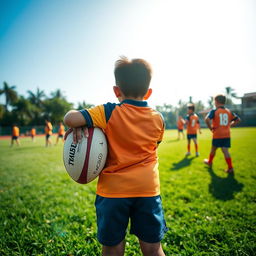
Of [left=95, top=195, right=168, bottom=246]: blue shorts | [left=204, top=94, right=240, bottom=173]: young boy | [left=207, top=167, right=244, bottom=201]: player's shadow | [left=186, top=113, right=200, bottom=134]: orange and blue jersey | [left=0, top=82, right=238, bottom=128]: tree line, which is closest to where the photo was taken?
[left=95, top=195, right=168, bottom=246]: blue shorts

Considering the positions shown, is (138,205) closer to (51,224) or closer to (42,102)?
(51,224)

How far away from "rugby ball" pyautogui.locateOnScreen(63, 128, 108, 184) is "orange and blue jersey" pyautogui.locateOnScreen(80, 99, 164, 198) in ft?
0.23

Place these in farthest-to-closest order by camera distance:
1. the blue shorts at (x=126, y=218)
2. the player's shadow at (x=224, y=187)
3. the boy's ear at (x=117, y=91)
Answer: the player's shadow at (x=224, y=187), the boy's ear at (x=117, y=91), the blue shorts at (x=126, y=218)

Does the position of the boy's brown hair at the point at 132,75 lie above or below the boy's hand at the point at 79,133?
above

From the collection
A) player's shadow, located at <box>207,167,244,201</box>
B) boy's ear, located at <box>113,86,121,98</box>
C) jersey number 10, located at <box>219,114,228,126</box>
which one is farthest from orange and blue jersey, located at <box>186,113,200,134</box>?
boy's ear, located at <box>113,86,121,98</box>

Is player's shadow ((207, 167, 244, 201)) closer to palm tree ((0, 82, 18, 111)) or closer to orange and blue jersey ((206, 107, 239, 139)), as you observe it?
orange and blue jersey ((206, 107, 239, 139))

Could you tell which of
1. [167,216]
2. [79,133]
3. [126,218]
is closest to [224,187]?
[167,216]

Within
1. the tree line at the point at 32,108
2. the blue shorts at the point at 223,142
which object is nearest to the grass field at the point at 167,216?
the blue shorts at the point at 223,142

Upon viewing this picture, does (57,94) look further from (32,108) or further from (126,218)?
(126,218)

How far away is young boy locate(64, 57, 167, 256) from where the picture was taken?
4.48 feet

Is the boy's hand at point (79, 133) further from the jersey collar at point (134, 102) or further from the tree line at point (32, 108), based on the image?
the tree line at point (32, 108)

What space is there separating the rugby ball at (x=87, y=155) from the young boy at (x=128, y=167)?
68 mm

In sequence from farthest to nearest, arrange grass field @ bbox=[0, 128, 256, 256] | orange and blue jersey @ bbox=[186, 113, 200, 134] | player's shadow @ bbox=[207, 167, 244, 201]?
orange and blue jersey @ bbox=[186, 113, 200, 134] < player's shadow @ bbox=[207, 167, 244, 201] < grass field @ bbox=[0, 128, 256, 256]

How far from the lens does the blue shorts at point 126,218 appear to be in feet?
4.39
